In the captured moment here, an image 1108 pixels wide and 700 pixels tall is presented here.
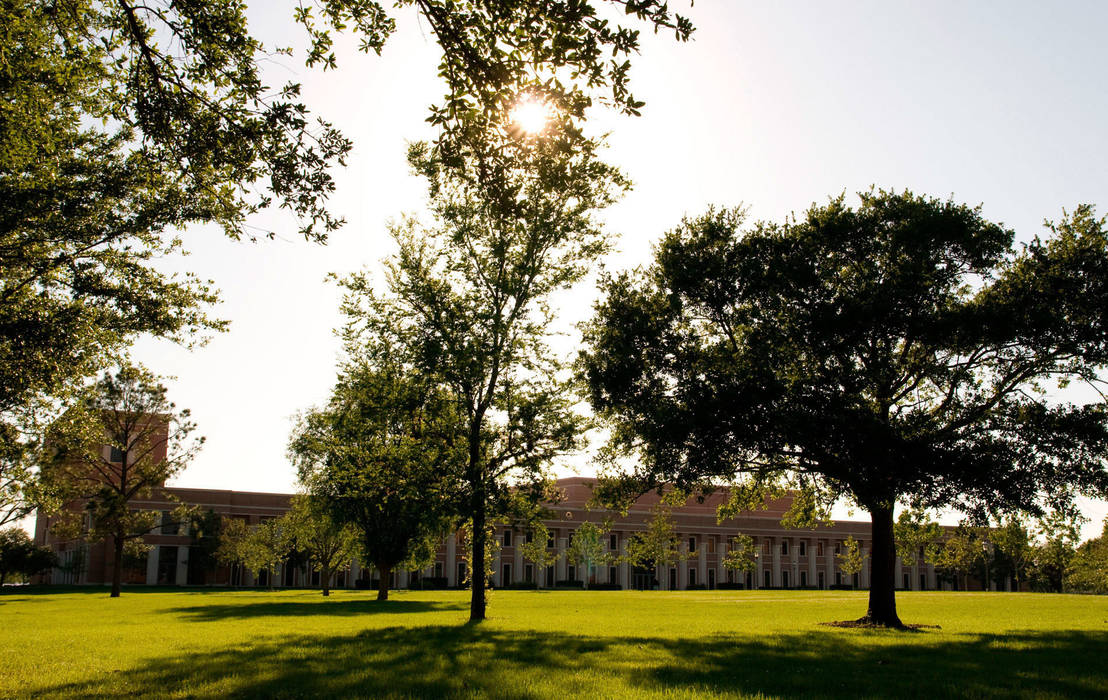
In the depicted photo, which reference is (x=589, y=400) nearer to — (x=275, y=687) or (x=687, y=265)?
(x=687, y=265)

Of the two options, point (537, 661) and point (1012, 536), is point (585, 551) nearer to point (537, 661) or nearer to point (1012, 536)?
point (1012, 536)

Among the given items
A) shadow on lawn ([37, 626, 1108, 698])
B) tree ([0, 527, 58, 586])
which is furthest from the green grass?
tree ([0, 527, 58, 586])

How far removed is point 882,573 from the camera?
87.5ft

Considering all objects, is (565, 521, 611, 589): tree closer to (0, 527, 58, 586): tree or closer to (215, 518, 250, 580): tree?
(215, 518, 250, 580): tree

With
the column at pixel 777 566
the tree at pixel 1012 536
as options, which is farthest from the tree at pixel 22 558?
the column at pixel 777 566

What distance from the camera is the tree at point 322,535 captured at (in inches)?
1875

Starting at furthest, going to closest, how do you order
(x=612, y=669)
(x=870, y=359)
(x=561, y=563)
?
(x=561, y=563) < (x=870, y=359) < (x=612, y=669)

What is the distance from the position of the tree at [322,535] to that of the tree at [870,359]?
86.7ft

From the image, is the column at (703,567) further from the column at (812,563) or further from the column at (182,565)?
the column at (182,565)

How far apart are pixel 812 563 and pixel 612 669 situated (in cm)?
11193

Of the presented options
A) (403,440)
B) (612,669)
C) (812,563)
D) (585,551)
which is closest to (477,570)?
(403,440)

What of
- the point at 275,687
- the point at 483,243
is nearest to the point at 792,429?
the point at 483,243

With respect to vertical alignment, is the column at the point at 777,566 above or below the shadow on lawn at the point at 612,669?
below

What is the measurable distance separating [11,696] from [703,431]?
58.0ft
